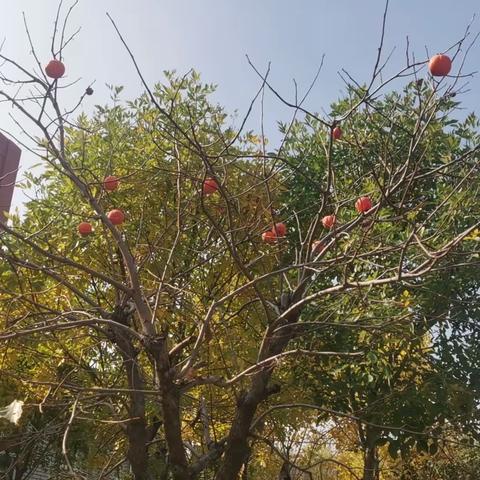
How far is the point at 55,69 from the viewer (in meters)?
3.22

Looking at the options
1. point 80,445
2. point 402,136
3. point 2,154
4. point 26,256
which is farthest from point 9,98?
point 2,154

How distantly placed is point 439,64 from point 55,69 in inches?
84.7

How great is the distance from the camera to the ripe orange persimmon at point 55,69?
126 inches

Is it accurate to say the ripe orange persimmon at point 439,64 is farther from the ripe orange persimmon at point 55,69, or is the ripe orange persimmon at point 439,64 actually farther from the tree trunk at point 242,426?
the ripe orange persimmon at point 55,69

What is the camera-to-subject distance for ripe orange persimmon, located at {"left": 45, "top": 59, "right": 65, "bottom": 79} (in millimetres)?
3213

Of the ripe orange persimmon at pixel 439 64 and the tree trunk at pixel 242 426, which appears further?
the tree trunk at pixel 242 426

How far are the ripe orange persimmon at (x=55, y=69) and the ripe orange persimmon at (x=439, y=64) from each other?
2.08 metres

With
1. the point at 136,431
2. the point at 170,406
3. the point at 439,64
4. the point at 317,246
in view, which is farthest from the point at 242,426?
the point at 439,64

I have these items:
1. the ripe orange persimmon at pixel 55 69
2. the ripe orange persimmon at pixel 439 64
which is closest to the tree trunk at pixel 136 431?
the ripe orange persimmon at pixel 55 69

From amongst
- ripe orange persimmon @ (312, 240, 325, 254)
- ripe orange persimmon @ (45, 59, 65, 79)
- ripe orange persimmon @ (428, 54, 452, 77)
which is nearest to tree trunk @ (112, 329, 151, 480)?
ripe orange persimmon @ (312, 240, 325, 254)

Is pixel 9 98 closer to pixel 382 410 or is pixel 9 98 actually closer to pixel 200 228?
pixel 200 228

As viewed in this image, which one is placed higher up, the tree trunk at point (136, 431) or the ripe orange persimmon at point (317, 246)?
the ripe orange persimmon at point (317, 246)

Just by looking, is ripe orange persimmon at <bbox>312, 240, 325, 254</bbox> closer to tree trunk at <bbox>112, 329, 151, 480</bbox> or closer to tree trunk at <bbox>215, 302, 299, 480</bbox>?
tree trunk at <bbox>215, 302, 299, 480</bbox>

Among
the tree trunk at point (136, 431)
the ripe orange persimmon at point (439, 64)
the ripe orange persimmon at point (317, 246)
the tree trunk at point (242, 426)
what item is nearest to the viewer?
the ripe orange persimmon at point (439, 64)
